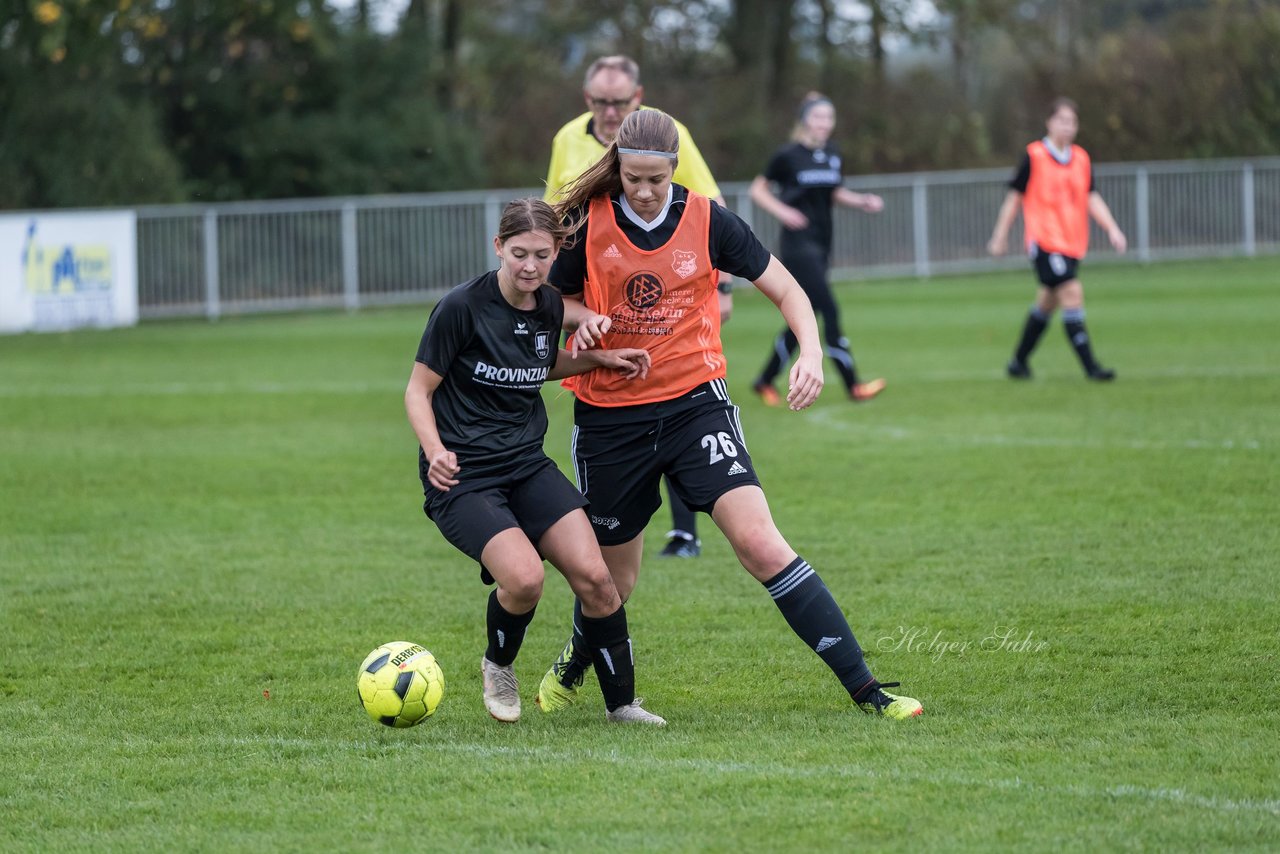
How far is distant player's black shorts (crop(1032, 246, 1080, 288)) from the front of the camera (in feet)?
46.3

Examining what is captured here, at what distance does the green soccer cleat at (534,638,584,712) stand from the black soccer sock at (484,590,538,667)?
0.28m

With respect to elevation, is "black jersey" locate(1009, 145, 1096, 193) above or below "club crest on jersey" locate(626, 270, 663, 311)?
above

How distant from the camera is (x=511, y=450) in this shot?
5.36 m

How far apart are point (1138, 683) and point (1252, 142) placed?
1156 inches

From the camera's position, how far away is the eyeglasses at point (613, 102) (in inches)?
290

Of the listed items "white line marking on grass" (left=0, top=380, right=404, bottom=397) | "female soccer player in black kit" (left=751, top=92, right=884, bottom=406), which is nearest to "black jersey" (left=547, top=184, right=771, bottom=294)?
"female soccer player in black kit" (left=751, top=92, right=884, bottom=406)

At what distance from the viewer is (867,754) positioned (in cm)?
471

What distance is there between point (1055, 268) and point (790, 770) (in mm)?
10251

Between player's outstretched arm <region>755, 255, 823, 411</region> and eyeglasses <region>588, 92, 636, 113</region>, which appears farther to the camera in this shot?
eyeglasses <region>588, 92, 636, 113</region>

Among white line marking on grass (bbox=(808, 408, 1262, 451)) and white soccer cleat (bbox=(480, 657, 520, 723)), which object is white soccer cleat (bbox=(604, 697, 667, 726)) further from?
white line marking on grass (bbox=(808, 408, 1262, 451))

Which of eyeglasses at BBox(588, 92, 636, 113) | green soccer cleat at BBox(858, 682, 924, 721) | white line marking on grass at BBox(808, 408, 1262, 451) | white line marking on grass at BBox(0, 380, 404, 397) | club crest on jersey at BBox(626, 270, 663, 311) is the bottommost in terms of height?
green soccer cleat at BBox(858, 682, 924, 721)

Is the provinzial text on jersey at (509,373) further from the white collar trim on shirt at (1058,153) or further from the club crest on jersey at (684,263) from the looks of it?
the white collar trim on shirt at (1058,153)

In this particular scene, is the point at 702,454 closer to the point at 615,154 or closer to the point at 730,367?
the point at 615,154

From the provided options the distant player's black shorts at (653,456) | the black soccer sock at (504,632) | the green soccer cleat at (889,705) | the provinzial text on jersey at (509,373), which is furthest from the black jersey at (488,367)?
the green soccer cleat at (889,705)
